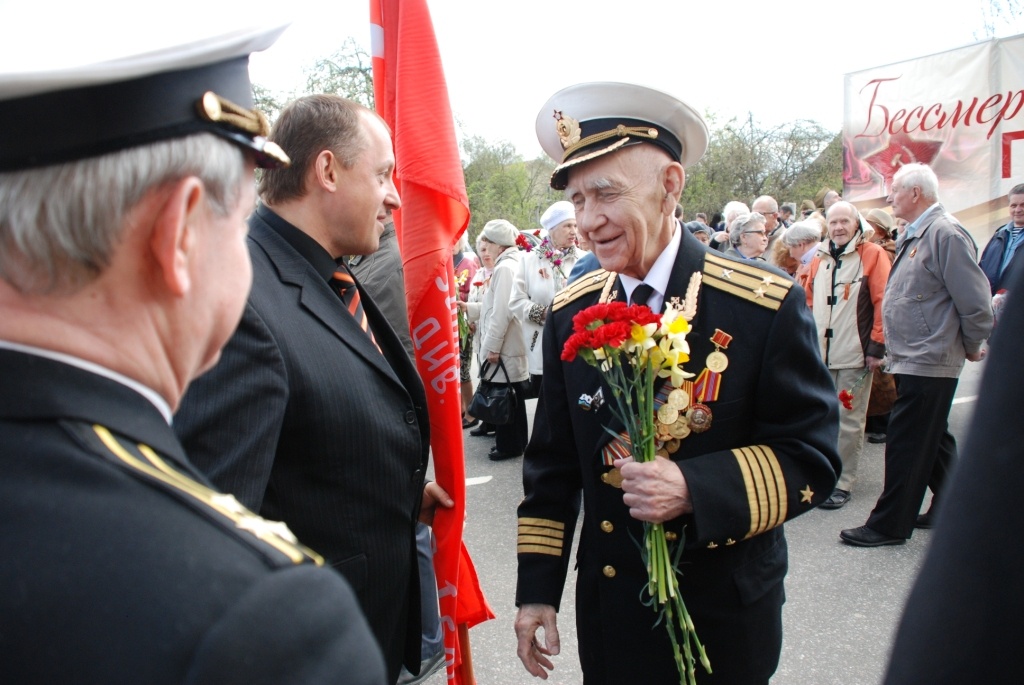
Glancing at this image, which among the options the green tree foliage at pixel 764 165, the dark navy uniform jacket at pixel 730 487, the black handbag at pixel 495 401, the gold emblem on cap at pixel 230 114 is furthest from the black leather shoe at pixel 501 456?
the green tree foliage at pixel 764 165

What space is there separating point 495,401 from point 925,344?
2.98 meters

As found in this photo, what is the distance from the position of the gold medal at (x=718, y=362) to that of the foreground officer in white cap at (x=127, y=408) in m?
1.21

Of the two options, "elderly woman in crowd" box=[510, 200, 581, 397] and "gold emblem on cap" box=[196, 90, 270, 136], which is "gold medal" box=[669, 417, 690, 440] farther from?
"elderly woman in crowd" box=[510, 200, 581, 397]

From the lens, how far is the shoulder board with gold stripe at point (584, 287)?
210 cm

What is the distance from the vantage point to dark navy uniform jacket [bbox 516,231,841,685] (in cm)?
166

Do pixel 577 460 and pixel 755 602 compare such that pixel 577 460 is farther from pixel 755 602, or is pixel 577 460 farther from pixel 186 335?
pixel 186 335

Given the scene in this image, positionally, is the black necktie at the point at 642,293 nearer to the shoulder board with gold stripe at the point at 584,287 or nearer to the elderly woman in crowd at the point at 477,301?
the shoulder board with gold stripe at the point at 584,287

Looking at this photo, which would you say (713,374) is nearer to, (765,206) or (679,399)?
(679,399)

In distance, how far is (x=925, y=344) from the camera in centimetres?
425

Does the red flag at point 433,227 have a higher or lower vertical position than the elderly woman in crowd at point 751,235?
higher

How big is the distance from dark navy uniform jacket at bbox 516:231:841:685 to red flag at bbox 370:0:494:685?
22.2 inches

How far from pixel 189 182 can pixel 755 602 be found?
1.53 metres

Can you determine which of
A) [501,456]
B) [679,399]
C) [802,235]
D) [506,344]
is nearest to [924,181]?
[802,235]

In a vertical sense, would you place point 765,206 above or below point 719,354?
below
